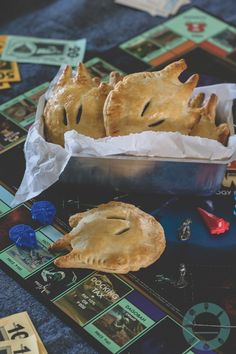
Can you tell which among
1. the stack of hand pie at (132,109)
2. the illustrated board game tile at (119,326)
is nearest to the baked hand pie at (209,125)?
the stack of hand pie at (132,109)

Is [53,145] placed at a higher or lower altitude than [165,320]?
higher

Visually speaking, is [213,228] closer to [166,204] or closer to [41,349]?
[166,204]

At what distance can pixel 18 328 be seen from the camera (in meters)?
1.09

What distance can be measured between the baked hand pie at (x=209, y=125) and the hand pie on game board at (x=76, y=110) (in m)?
0.17

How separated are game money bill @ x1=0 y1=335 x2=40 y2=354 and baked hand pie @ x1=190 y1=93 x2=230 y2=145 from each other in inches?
18.9

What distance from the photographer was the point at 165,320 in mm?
Answer: 1103

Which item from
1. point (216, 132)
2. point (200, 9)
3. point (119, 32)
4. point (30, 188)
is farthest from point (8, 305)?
point (200, 9)

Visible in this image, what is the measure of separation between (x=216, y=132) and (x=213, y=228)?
0.18 m

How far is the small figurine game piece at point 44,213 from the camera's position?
1.24 metres

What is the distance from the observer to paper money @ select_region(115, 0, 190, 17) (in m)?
1.86

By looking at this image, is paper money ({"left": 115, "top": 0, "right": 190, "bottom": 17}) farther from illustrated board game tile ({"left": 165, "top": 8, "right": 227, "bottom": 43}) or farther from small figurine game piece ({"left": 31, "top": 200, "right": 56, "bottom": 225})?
small figurine game piece ({"left": 31, "top": 200, "right": 56, "bottom": 225})

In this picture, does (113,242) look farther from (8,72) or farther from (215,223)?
(8,72)

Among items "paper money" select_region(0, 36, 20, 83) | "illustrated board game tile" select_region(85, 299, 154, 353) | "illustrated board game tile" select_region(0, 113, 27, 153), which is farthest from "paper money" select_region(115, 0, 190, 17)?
"illustrated board game tile" select_region(85, 299, 154, 353)

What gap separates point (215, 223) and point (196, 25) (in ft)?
2.47
